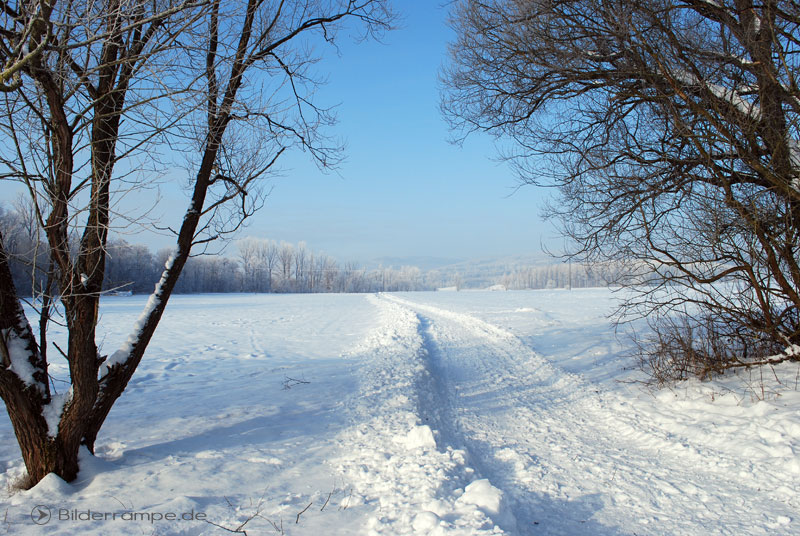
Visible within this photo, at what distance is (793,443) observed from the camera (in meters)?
4.52

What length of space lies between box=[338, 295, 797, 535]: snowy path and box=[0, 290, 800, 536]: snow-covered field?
0.02 meters

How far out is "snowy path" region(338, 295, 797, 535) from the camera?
337cm

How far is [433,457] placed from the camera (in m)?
4.35

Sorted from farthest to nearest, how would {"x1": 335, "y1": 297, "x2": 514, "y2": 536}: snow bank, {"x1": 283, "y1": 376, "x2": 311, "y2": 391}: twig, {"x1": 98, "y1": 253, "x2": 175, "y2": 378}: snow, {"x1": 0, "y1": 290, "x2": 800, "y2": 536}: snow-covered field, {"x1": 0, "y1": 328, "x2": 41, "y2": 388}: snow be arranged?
1. {"x1": 283, "y1": 376, "x2": 311, "y2": 391}: twig
2. {"x1": 98, "y1": 253, "x2": 175, "y2": 378}: snow
3. {"x1": 0, "y1": 328, "x2": 41, "y2": 388}: snow
4. {"x1": 0, "y1": 290, "x2": 800, "y2": 536}: snow-covered field
5. {"x1": 335, "y1": 297, "x2": 514, "y2": 536}: snow bank
